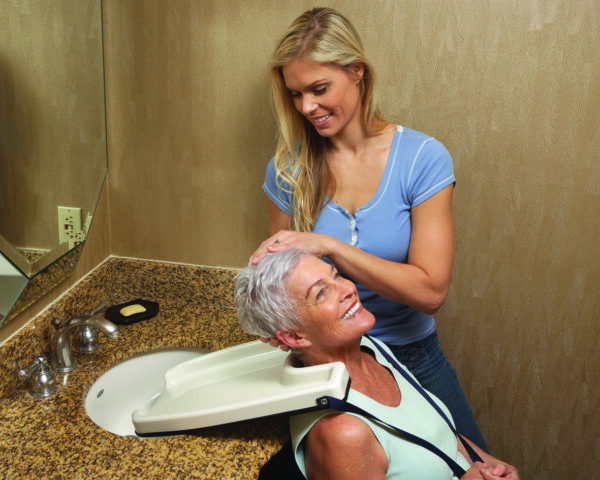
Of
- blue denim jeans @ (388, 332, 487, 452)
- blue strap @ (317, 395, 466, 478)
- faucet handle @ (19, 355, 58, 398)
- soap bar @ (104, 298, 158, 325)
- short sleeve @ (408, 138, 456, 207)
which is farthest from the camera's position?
soap bar @ (104, 298, 158, 325)

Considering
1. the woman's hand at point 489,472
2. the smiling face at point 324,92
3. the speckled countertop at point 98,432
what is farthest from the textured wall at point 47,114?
the woman's hand at point 489,472

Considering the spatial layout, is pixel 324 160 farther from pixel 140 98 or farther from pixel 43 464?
pixel 43 464

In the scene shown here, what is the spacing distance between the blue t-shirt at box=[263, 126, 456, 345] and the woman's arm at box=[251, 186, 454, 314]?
0.03 m

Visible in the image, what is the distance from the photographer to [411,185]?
4.74 feet

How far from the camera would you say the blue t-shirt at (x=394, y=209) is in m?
1.44

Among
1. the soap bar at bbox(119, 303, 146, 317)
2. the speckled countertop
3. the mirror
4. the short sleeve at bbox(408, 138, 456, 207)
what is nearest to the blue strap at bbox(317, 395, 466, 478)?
the speckled countertop

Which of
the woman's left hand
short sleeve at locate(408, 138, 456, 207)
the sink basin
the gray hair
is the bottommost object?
the sink basin

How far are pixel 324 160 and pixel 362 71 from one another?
0.97ft

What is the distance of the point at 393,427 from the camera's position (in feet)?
3.68

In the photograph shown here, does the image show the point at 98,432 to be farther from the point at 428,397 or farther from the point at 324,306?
the point at 428,397

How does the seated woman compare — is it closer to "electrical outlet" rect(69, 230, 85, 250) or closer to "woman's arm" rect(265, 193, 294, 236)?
"woman's arm" rect(265, 193, 294, 236)

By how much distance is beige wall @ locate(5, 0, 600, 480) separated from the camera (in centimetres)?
160

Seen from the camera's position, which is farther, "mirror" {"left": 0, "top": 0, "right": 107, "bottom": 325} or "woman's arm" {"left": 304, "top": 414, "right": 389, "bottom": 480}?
"mirror" {"left": 0, "top": 0, "right": 107, "bottom": 325}

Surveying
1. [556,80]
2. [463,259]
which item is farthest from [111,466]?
[556,80]
